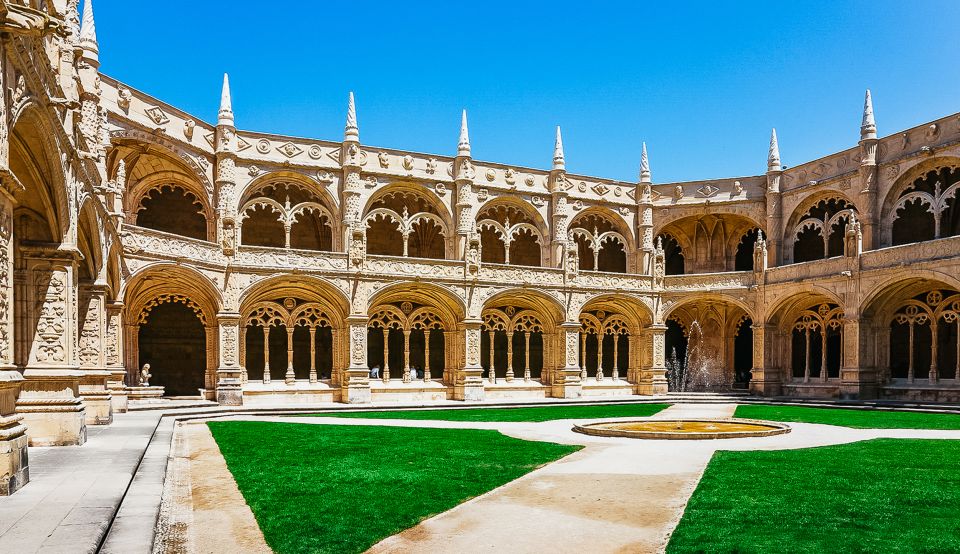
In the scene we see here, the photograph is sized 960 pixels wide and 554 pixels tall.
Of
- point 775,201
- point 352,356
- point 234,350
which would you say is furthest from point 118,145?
point 775,201

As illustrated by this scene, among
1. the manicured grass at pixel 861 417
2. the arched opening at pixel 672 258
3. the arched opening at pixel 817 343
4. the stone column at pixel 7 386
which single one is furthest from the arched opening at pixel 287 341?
the arched opening at pixel 817 343

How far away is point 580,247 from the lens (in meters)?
37.1

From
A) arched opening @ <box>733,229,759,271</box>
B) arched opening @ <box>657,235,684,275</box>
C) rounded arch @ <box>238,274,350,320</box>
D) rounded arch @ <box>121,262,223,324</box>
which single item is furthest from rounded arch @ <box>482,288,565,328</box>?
rounded arch @ <box>121,262,223,324</box>

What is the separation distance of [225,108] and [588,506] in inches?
901

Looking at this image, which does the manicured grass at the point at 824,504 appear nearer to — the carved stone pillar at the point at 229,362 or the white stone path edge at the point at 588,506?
the white stone path edge at the point at 588,506

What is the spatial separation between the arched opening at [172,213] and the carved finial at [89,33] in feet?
26.6

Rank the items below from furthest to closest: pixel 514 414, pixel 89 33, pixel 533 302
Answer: pixel 533 302, pixel 514 414, pixel 89 33

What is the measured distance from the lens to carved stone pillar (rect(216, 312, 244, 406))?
974 inches

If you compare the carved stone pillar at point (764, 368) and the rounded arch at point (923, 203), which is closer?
the rounded arch at point (923, 203)

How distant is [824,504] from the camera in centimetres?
773

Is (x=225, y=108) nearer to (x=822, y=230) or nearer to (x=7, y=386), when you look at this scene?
(x=7, y=386)

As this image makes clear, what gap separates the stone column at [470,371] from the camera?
95.2 feet

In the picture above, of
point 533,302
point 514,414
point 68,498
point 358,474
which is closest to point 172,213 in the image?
point 533,302

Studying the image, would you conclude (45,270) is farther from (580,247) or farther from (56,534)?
(580,247)
